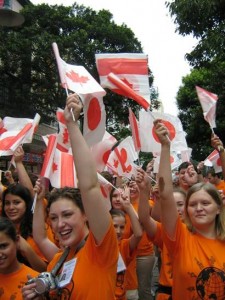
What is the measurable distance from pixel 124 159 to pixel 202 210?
329 cm

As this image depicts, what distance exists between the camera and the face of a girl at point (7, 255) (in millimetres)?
2672

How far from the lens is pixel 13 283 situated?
2.64 metres

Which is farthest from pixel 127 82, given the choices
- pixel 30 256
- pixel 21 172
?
pixel 21 172

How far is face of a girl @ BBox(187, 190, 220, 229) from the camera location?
2844 mm

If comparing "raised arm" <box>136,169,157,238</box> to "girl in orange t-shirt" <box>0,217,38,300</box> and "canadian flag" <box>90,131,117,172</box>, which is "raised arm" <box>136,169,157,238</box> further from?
"girl in orange t-shirt" <box>0,217,38,300</box>

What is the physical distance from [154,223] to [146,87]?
3.53 feet

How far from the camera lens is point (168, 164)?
2766 mm

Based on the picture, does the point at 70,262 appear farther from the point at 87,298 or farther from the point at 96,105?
the point at 96,105

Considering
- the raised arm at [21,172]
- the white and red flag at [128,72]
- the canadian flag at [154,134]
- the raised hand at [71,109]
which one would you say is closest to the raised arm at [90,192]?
the raised hand at [71,109]

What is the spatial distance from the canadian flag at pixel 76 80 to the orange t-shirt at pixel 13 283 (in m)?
1.16

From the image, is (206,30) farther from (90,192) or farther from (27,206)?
(90,192)

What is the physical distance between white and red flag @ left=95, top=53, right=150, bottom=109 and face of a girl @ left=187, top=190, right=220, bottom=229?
0.91m

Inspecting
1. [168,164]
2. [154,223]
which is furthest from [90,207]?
[154,223]

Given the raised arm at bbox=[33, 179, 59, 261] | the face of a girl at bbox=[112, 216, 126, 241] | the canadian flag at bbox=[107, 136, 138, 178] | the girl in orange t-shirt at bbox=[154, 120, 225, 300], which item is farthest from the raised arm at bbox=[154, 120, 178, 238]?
the canadian flag at bbox=[107, 136, 138, 178]
